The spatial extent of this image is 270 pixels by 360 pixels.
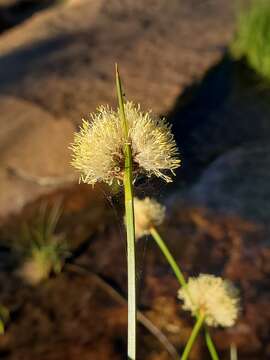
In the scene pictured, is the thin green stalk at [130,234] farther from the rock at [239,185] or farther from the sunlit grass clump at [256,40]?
the sunlit grass clump at [256,40]

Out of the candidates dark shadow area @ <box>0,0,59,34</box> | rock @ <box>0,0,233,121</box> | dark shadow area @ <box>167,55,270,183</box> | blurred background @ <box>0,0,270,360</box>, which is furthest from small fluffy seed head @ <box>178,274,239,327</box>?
dark shadow area @ <box>0,0,59,34</box>

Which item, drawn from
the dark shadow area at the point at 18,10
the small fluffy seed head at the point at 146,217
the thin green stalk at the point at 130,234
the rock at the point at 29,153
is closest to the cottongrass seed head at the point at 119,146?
the thin green stalk at the point at 130,234

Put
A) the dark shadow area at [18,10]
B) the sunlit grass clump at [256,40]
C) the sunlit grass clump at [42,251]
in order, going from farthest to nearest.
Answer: the dark shadow area at [18,10] < the sunlit grass clump at [256,40] < the sunlit grass clump at [42,251]

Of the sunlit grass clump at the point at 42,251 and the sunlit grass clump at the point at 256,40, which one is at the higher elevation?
the sunlit grass clump at the point at 256,40

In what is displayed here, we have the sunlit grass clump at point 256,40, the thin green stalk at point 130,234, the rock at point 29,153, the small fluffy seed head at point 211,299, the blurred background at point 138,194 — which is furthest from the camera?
the sunlit grass clump at point 256,40

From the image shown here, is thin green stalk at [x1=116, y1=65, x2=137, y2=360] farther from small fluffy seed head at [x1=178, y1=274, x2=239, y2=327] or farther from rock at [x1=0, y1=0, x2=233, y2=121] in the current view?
rock at [x1=0, y1=0, x2=233, y2=121]

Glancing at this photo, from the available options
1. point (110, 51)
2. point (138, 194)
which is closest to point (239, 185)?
point (110, 51)

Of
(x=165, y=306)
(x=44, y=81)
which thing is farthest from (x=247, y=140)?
(x=165, y=306)

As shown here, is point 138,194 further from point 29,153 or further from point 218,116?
point 218,116

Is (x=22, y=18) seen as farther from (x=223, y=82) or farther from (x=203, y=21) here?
(x=223, y=82)
